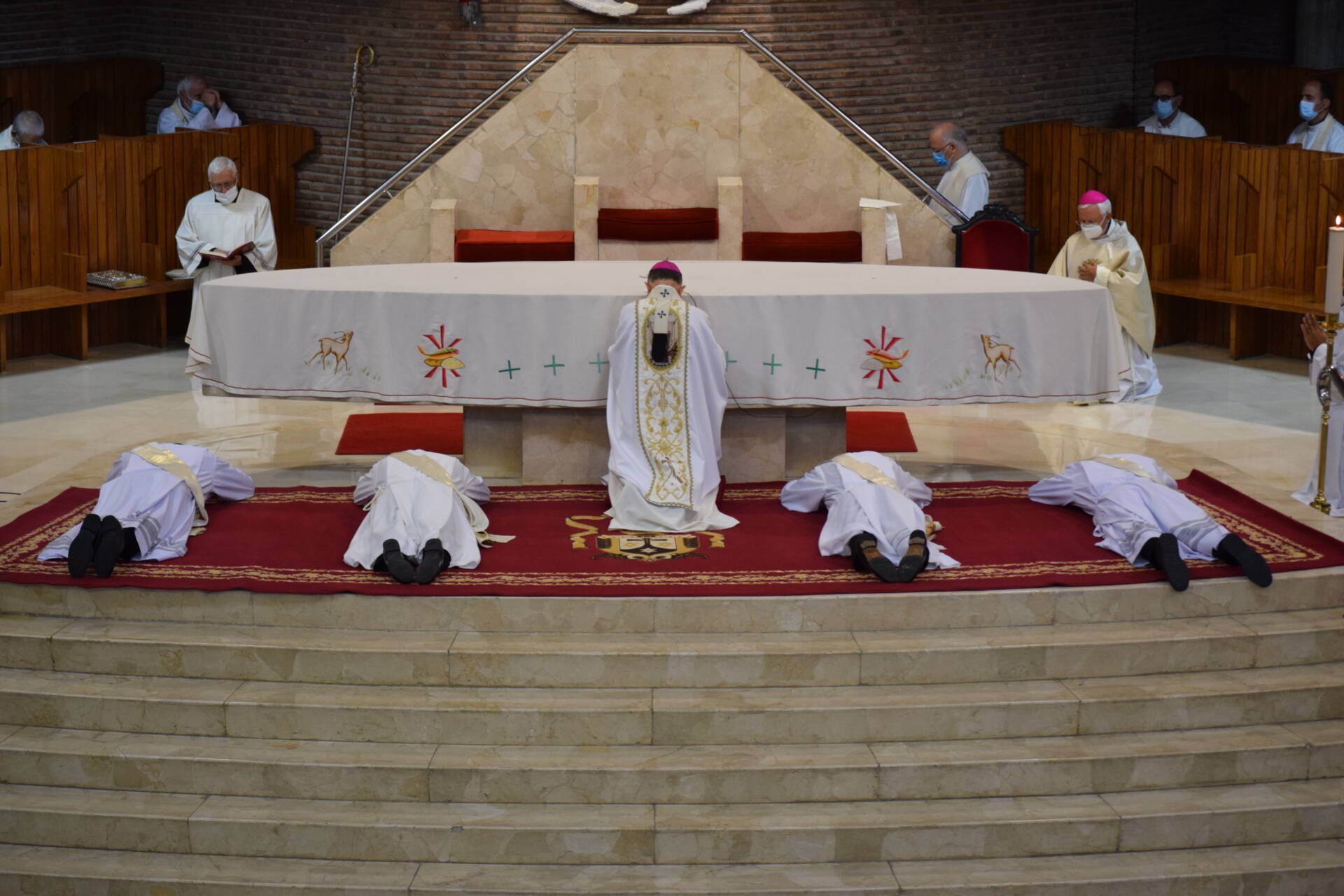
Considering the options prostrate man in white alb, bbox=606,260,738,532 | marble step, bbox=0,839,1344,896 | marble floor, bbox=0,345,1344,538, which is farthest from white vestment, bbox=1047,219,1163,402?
marble step, bbox=0,839,1344,896

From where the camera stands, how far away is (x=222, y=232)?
37.6 ft

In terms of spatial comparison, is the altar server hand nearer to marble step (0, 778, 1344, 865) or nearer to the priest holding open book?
marble step (0, 778, 1344, 865)

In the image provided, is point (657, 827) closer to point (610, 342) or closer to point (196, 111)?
point (610, 342)

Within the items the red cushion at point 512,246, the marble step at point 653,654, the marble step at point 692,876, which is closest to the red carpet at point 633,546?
the marble step at point 653,654

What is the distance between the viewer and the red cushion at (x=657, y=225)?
10938 mm

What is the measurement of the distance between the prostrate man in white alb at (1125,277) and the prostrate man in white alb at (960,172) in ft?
4.29

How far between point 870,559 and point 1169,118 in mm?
7950

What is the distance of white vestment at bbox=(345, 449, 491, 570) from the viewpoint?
6496mm

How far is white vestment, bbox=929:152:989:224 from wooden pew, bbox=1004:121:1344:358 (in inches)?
43.0

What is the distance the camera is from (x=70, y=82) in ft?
45.1

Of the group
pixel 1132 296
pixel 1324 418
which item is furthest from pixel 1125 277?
A: pixel 1324 418

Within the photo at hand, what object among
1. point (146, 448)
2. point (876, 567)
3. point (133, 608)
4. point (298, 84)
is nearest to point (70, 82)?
point (298, 84)

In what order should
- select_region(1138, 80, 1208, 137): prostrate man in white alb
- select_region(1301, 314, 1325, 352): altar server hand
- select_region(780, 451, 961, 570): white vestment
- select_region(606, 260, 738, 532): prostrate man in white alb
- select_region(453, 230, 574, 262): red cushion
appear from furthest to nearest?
select_region(1138, 80, 1208, 137): prostrate man in white alb, select_region(453, 230, 574, 262): red cushion, select_region(1301, 314, 1325, 352): altar server hand, select_region(606, 260, 738, 532): prostrate man in white alb, select_region(780, 451, 961, 570): white vestment

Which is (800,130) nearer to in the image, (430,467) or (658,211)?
(658,211)
